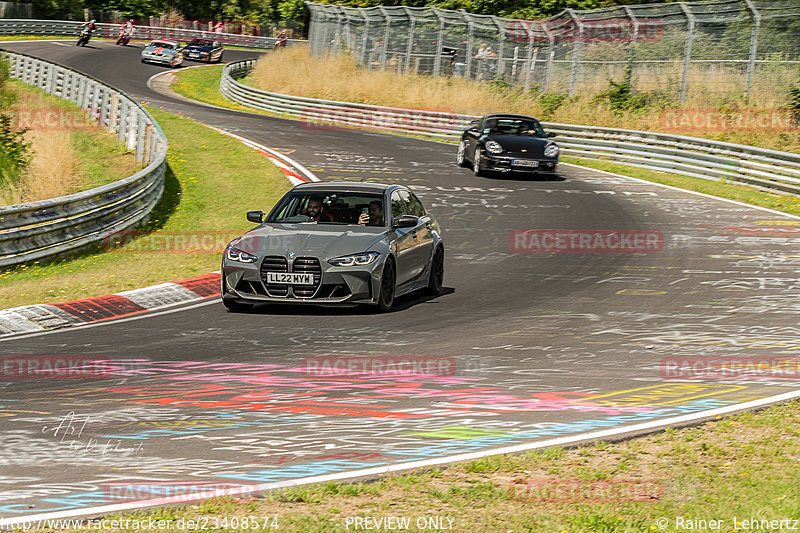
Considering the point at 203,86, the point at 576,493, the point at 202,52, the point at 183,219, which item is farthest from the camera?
the point at 202,52

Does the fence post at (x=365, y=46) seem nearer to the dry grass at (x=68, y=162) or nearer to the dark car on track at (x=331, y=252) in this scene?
the dry grass at (x=68, y=162)

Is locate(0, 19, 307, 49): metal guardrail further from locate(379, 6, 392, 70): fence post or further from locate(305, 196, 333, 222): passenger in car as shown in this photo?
locate(305, 196, 333, 222): passenger in car

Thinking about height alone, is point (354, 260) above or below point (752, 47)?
below

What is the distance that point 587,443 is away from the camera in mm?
6414

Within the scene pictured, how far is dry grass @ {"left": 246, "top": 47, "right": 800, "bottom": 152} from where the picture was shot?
2911cm

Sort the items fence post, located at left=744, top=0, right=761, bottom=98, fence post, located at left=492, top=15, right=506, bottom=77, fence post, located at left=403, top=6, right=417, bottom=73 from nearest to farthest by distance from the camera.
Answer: fence post, located at left=744, top=0, right=761, bottom=98, fence post, located at left=492, top=15, right=506, bottom=77, fence post, located at left=403, top=6, right=417, bottom=73

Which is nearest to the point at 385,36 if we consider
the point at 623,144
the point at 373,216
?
the point at 623,144

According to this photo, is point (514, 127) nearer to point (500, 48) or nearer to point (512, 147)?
point (512, 147)

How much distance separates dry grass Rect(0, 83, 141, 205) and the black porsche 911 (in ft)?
27.2

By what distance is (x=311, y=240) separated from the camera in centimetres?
1141

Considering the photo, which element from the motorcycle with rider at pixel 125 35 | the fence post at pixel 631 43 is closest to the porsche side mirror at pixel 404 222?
the fence post at pixel 631 43

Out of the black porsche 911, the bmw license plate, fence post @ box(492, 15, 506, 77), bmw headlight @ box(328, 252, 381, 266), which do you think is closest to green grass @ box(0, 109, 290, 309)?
the bmw license plate

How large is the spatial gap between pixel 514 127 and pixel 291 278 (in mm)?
15675

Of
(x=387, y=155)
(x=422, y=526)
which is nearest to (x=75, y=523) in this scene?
(x=422, y=526)
